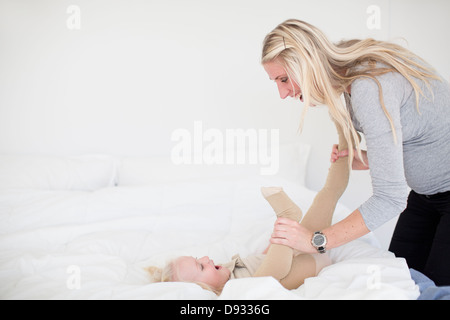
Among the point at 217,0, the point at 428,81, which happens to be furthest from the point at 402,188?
the point at 217,0

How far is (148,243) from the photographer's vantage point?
157 cm

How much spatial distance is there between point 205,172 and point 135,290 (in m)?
0.94

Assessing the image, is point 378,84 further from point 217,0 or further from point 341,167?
point 217,0

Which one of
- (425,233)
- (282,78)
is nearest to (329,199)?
(425,233)

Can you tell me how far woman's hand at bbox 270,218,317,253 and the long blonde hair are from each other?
30 centimetres

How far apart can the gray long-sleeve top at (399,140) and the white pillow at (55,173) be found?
1.22 metres

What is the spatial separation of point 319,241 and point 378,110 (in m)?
0.40

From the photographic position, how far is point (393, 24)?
2.06m

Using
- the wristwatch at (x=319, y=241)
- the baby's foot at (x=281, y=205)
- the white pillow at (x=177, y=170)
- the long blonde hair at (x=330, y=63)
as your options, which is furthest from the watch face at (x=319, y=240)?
the white pillow at (x=177, y=170)

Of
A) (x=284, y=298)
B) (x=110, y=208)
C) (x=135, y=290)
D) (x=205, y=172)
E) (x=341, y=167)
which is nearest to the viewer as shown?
(x=284, y=298)

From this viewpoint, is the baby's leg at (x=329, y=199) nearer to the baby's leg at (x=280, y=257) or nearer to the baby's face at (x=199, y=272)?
the baby's leg at (x=280, y=257)

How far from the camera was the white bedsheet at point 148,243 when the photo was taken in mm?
1058

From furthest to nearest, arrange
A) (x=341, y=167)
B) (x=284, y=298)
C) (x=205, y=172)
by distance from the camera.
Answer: (x=205, y=172) < (x=341, y=167) < (x=284, y=298)

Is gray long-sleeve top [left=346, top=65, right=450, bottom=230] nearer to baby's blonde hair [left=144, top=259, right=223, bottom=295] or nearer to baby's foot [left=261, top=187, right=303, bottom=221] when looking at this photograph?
baby's foot [left=261, top=187, right=303, bottom=221]
